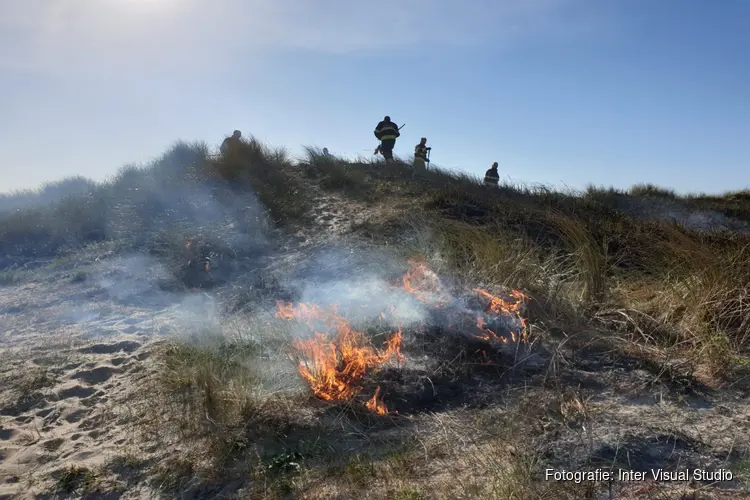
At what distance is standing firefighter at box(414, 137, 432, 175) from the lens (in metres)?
11.5

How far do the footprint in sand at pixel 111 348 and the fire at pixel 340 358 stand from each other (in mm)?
1799

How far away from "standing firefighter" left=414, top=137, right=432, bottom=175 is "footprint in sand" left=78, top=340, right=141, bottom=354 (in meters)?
8.01

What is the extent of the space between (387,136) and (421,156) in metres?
0.99

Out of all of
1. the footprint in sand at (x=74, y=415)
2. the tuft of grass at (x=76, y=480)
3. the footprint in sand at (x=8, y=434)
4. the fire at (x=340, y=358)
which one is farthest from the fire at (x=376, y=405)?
the footprint in sand at (x=8, y=434)

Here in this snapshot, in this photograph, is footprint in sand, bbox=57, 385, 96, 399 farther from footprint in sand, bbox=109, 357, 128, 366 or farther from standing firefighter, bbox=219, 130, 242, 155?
standing firefighter, bbox=219, 130, 242, 155

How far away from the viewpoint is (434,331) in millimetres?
4086

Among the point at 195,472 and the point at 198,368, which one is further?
the point at 198,368

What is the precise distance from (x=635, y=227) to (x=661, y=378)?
5.08 meters

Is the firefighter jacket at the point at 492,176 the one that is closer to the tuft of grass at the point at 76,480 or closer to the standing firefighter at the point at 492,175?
the standing firefighter at the point at 492,175

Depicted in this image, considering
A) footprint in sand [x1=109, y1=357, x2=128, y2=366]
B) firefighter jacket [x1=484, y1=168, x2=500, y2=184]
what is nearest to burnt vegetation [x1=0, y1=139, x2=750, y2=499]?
footprint in sand [x1=109, y1=357, x2=128, y2=366]

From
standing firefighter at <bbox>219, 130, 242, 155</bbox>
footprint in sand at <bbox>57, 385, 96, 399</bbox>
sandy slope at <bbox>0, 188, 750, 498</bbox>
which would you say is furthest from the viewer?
standing firefighter at <bbox>219, 130, 242, 155</bbox>

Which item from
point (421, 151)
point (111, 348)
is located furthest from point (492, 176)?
point (111, 348)

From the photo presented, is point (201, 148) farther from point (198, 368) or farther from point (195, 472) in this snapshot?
point (195, 472)

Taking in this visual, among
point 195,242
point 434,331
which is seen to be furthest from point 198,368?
point 195,242
